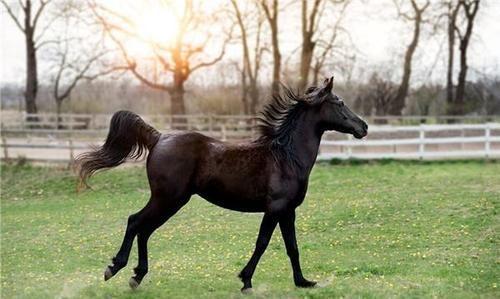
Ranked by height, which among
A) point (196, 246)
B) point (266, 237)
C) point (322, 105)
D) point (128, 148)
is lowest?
point (196, 246)

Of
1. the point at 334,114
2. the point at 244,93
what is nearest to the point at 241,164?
the point at 334,114

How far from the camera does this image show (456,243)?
784cm

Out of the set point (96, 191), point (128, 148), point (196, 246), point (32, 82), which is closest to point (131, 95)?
point (32, 82)

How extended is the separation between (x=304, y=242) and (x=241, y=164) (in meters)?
3.35

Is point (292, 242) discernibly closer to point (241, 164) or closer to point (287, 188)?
point (287, 188)

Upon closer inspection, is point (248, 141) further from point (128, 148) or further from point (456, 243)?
point (456, 243)

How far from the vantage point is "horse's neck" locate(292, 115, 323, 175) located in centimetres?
558

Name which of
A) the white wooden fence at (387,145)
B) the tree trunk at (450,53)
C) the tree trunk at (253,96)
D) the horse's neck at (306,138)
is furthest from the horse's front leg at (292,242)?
the tree trunk at (450,53)

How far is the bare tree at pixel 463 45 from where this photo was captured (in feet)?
91.4

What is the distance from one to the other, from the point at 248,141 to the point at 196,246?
3387 mm

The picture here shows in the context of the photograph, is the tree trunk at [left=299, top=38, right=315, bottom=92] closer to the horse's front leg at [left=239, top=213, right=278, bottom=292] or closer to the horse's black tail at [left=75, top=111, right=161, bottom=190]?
the horse's black tail at [left=75, top=111, right=161, bottom=190]

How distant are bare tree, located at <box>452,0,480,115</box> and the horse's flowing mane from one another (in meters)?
25.0

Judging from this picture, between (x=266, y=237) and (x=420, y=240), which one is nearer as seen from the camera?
(x=266, y=237)

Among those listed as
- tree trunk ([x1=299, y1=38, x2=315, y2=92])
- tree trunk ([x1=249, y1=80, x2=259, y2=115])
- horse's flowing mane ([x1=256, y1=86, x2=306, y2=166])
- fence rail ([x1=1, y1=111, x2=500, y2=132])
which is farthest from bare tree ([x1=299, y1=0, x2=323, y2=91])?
horse's flowing mane ([x1=256, y1=86, x2=306, y2=166])
